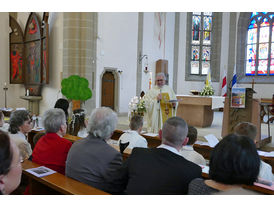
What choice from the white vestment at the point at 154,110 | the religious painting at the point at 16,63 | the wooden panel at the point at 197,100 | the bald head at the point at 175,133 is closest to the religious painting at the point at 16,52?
the religious painting at the point at 16,63

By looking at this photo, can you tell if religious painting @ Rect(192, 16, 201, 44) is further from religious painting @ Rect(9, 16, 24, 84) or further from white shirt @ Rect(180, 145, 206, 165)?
white shirt @ Rect(180, 145, 206, 165)

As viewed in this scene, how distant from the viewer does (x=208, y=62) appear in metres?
16.0

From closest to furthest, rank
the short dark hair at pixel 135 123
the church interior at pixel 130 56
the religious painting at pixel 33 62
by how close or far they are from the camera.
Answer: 1. the short dark hair at pixel 135 123
2. the church interior at pixel 130 56
3. the religious painting at pixel 33 62

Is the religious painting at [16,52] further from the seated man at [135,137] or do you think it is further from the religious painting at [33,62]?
the seated man at [135,137]

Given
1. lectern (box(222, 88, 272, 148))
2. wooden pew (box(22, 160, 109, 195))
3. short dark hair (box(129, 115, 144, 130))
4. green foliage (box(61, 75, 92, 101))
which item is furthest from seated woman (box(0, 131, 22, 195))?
lectern (box(222, 88, 272, 148))

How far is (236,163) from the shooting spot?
4.71 ft

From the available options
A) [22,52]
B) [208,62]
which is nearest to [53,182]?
[22,52]

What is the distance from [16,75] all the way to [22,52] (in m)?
1.06

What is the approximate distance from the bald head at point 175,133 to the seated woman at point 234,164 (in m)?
0.53

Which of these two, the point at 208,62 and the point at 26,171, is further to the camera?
the point at 208,62

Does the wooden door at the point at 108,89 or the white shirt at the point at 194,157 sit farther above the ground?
the wooden door at the point at 108,89

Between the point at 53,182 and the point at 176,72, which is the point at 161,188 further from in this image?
the point at 176,72

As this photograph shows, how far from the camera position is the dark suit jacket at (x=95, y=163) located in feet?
7.32

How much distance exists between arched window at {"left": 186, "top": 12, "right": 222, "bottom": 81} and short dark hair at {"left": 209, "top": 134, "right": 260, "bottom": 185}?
1437 centimetres
